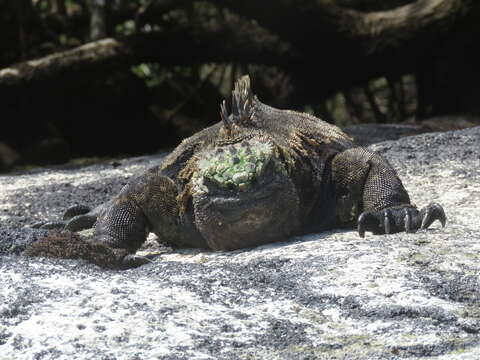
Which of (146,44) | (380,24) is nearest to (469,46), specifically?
(380,24)

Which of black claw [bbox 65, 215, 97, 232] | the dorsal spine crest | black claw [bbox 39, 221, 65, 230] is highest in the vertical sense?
the dorsal spine crest

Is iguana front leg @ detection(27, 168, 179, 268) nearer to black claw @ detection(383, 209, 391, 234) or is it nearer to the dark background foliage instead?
black claw @ detection(383, 209, 391, 234)

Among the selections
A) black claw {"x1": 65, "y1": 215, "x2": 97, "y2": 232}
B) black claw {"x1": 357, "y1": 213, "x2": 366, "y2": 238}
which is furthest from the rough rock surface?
black claw {"x1": 65, "y1": 215, "x2": 97, "y2": 232}

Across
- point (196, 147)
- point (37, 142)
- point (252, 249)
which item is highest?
point (196, 147)

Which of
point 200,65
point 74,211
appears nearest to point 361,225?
point 74,211

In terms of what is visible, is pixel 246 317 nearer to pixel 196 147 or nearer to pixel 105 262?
pixel 105 262

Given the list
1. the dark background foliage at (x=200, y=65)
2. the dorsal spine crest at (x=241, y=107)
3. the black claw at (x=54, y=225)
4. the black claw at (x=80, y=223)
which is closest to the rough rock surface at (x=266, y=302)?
the dorsal spine crest at (x=241, y=107)

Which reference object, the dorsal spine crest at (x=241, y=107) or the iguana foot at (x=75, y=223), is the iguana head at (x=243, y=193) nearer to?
the dorsal spine crest at (x=241, y=107)
